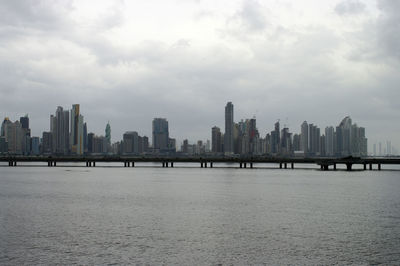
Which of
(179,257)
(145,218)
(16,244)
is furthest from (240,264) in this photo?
(145,218)

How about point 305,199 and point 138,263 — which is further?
point 305,199

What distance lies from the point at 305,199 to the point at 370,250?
121ft

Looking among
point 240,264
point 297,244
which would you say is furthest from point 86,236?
point 297,244

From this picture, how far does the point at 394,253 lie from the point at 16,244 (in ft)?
95.1

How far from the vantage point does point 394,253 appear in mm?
32562

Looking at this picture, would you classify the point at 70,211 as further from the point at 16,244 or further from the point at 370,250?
the point at 370,250

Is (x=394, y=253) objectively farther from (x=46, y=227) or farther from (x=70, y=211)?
(x=70, y=211)

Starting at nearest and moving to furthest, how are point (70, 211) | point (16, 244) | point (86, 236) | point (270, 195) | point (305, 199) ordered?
point (16, 244) < point (86, 236) < point (70, 211) < point (305, 199) < point (270, 195)

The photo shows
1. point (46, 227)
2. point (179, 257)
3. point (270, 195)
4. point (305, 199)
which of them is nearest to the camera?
point (179, 257)

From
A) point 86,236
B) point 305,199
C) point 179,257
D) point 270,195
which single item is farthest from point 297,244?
point 270,195

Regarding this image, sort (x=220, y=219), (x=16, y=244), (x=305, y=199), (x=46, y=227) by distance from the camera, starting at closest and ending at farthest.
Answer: (x=16, y=244) < (x=46, y=227) < (x=220, y=219) < (x=305, y=199)

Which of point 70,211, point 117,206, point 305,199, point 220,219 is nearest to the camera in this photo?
point 220,219

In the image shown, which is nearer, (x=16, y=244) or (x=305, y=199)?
(x=16, y=244)

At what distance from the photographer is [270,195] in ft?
252
